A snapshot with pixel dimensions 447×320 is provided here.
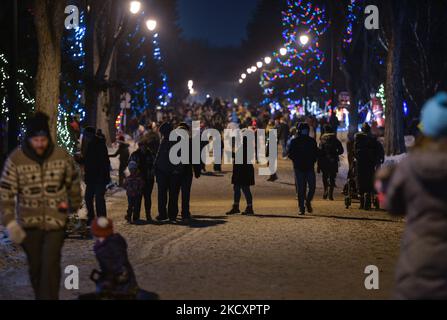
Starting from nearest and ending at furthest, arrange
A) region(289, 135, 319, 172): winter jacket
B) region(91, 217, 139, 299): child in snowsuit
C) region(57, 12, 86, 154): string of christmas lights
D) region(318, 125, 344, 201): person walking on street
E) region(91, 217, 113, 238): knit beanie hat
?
region(91, 217, 113, 238): knit beanie hat
region(91, 217, 139, 299): child in snowsuit
region(289, 135, 319, 172): winter jacket
region(318, 125, 344, 201): person walking on street
region(57, 12, 86, 154): string of christmas lights

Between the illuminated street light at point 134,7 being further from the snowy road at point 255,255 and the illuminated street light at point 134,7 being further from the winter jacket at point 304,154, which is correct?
the winter jacket at point 304,154

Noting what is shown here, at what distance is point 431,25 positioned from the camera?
47.3 m

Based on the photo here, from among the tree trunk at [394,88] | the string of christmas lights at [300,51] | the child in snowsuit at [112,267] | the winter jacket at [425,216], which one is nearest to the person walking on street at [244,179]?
the child in snowsuit at [112,267]

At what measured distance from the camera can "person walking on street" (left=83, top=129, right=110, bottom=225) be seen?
16969 mm

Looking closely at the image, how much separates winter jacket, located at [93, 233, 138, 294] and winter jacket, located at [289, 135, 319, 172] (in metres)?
9.33

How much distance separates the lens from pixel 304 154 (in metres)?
18.8

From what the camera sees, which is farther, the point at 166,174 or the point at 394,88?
the point at 394,88

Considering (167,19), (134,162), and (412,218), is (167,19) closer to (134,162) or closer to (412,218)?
(134,162)

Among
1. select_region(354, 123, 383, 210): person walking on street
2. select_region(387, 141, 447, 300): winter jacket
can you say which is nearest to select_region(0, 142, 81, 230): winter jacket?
select_region(387, 141, 447, 300): winter jacket

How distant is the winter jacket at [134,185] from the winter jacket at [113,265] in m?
8.06

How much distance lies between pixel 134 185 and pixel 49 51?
2.87 m

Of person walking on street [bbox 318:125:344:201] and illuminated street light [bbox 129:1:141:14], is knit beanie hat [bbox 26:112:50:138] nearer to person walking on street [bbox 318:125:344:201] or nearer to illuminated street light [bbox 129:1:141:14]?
person walking on street [bbox 318:125:344:201]

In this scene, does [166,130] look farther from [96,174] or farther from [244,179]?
[244,179]

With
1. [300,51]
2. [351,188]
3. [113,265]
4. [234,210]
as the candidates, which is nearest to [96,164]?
[234,210]
